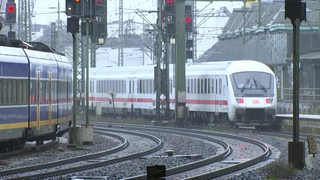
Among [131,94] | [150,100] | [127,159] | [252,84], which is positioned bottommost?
[127,159]

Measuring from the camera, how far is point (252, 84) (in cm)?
3556

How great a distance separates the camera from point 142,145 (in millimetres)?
25547

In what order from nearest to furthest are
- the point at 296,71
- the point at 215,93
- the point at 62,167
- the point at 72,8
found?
the point at 296,71
the point at 62,167
the point at 72,8
the point at 215,93

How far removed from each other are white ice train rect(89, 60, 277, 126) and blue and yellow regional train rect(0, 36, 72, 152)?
11789mm

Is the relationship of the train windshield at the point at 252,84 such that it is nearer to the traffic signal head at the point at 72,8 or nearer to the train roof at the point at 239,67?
the train roof at the point at 239,67

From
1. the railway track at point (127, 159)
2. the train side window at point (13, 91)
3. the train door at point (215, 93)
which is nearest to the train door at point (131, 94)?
the train door at point (215, 93)

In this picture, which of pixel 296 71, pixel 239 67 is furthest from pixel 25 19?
pixel 296 71

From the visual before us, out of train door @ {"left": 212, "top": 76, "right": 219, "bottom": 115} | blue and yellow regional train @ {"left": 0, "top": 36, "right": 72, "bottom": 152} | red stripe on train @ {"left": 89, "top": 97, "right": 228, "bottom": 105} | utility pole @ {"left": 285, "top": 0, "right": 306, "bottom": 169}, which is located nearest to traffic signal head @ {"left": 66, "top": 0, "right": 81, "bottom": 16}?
blue and yellow regional train @ {"left": 0, "top": 36, "right": 72, "bottom": 152}

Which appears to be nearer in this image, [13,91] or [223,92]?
[13,91]

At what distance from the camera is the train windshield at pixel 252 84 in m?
35.3

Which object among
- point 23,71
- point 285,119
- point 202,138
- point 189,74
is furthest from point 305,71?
point 23,71

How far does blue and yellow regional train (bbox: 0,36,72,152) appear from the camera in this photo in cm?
1916

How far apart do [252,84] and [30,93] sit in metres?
16.7

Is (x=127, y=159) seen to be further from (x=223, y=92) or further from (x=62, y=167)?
(x=223, y=92)
